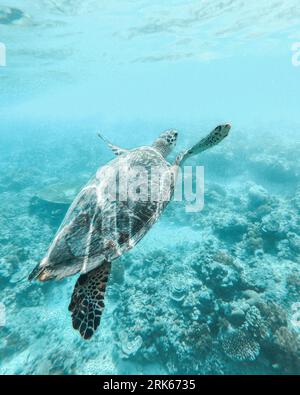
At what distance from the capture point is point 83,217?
3.97 meters

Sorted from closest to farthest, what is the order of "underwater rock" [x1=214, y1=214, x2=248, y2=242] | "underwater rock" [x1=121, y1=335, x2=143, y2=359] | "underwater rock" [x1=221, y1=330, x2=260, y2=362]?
1. "underwater rock" [x1=221, y1=330, x2=260, y2=362]
2. "underwater rock" [x1=121, y1=335, x2=143, y2=359]
3. "underwater rock" [x1=214, y1=214, x2=248, y2=242]

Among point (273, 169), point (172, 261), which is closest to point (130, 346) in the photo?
point (172, 261)

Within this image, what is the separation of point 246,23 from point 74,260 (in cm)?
2748

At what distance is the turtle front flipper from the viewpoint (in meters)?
3.45

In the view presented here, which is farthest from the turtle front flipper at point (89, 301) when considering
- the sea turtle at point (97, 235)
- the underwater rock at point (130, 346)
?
the underwater rock at point (130, 346)

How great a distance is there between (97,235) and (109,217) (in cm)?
32

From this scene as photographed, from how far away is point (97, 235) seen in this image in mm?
3793

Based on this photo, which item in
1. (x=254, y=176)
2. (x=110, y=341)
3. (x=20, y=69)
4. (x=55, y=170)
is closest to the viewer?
(x=110, y=341)

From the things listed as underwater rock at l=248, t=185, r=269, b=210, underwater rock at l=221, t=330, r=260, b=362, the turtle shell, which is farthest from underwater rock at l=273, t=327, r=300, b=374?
underwater rock at l=248, t=185, r=269, b=210

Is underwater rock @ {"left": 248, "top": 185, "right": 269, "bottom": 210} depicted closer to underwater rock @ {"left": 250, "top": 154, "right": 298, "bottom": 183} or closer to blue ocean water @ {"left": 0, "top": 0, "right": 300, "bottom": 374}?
blue ocean water @ {"left": 0, "top": 0, "right": 300, "bottom": 374}

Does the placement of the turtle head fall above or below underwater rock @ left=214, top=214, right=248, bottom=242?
above

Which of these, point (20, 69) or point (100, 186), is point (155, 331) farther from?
point (20, 69)

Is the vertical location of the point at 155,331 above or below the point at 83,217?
below

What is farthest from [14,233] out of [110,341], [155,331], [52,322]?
[155,331]
